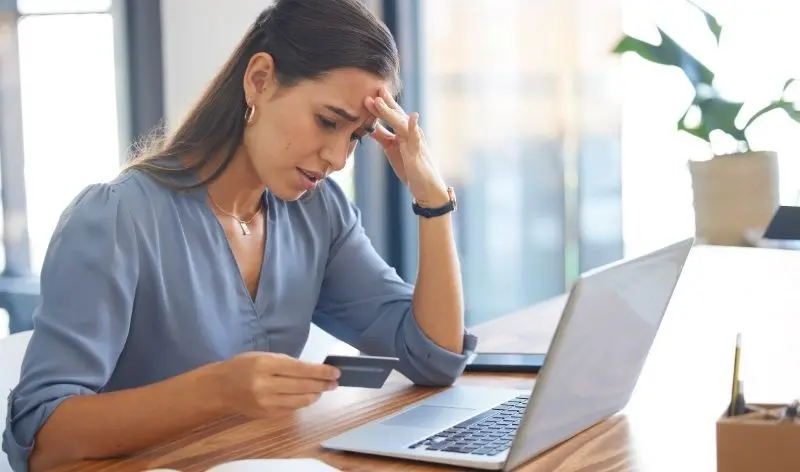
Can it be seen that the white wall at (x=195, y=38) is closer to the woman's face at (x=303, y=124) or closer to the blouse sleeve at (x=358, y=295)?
the blouse sleeve at (x=358, y=295)

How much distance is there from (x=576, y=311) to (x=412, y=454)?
23cm

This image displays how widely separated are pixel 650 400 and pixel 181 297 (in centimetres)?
63

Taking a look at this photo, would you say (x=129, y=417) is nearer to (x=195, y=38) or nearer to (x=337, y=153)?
(x=337, y=153)

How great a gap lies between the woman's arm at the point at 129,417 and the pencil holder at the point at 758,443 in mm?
530

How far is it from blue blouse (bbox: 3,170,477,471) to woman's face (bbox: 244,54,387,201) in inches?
4.3

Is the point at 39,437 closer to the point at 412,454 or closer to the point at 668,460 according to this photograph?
the point at 412,454

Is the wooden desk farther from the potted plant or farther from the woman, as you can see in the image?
the potted plant

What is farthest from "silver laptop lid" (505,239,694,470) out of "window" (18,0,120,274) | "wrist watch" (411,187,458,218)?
"window" (18,0,120,274)

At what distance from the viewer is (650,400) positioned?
48.4 inches

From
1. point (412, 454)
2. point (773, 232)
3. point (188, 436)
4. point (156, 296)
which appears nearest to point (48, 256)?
point (156, 296)

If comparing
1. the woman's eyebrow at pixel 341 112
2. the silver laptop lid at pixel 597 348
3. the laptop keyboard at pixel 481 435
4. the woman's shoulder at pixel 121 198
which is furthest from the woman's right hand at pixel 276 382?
the woman's eyebrow at pixel 341 112

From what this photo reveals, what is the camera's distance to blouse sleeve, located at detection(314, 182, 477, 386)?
1.60m

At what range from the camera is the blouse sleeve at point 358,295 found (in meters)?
1.60

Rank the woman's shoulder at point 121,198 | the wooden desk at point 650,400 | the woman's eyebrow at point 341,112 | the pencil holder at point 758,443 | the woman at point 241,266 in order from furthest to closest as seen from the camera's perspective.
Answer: the woman's eyebrow at point 341,112 → the woman's shoulder at point 121,198 → the woman at point 241,266 → the wooden desk at point 650,400 → the pencil holder at point 758,443
